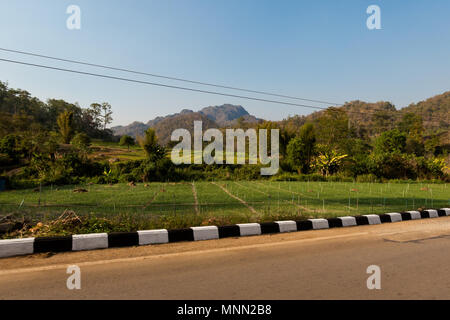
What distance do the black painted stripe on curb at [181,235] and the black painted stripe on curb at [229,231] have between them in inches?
21.7

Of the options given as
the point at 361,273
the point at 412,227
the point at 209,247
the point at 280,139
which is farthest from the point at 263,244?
the point at 280,139

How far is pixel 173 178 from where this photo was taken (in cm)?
2169

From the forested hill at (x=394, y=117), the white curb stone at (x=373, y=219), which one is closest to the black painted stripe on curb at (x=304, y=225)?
the white curb stone at (x=373, y=219)

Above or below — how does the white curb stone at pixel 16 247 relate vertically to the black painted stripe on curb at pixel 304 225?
above

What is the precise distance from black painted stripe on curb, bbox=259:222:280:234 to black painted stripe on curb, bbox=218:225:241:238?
535mm

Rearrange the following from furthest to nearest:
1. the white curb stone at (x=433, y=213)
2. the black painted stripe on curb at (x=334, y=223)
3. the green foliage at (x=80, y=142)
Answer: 1. the green foliage at (x=80, y=142)
2. the white curb stone at (x=433, y=213)
3. the black painted stripe on curb at (x=334, y=223)

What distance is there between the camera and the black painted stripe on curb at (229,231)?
5.34 m

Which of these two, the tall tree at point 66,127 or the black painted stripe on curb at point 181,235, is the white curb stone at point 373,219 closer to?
the black painted stripe on curb at point 181,235

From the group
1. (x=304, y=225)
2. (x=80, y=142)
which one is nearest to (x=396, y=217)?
(x=304, y=225)

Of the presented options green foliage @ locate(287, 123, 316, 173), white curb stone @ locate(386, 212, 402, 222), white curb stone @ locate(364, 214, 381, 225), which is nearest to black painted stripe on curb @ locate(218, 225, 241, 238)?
white curb stone @ locate(364, 214, 381, 225)

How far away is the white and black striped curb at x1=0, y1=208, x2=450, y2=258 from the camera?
4094 mm

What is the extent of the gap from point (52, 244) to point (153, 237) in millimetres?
1410

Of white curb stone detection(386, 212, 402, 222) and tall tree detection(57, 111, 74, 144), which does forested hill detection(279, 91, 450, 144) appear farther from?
white curb stone detection(386, 212, 402, 222)

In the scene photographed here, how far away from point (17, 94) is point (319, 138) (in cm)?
6979
